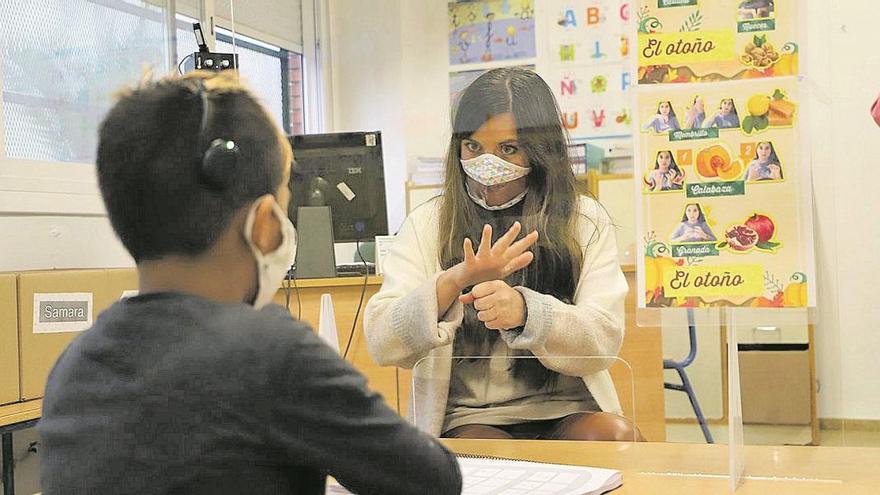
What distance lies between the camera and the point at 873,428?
149 cm

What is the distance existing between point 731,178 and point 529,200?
1.10 feet

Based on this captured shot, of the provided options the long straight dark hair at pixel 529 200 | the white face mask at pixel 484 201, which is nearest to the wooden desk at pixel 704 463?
the long straight dark hair at pixel 529 200

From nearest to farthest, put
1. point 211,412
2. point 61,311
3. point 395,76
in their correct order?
point 211,412 → point 395,76 → point 61,311

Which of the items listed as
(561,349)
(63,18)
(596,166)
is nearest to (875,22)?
(596,166)

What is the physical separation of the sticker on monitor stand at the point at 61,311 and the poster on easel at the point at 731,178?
1389 mm

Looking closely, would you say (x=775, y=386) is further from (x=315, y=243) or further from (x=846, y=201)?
(x=315, y=243)

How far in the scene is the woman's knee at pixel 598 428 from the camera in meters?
1.31

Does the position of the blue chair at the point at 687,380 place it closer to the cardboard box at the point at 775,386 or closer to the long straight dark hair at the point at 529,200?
the cardboard box at the point at 775,386

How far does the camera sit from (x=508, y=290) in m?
1.41

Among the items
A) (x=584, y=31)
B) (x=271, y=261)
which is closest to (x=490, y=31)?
(x=584, y=31)

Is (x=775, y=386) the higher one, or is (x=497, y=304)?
(x=497, y=304)

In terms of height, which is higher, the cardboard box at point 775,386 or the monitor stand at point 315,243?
the monitor stand at point 315,243

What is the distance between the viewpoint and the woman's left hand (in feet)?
4.56

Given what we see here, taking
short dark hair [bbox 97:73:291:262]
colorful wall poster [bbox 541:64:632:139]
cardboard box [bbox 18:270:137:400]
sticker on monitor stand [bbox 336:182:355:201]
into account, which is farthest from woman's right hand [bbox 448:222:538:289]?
cardboard box [bbox 18:270:137:400]
